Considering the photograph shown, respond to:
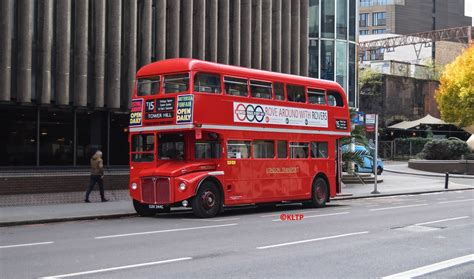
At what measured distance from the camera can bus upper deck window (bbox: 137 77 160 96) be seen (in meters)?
17.5

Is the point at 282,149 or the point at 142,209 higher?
the point at 282,149

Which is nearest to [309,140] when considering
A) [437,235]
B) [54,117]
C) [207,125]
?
[207,125]

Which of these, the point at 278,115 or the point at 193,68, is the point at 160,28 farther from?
the point at 193,68

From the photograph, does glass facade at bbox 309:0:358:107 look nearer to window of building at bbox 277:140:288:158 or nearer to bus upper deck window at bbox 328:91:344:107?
bus upper deck window at bbox 328:91:344:107

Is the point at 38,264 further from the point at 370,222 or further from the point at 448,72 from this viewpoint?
the point at 448,72

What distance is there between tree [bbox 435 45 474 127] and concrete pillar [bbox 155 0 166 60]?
3592 cm

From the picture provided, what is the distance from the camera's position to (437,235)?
514 inches

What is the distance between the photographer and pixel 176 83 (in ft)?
56.4

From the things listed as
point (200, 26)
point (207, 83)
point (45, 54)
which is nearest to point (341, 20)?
point (200, 26)

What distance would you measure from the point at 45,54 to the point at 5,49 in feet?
5.09

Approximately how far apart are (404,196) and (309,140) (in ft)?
Answer: 28.4

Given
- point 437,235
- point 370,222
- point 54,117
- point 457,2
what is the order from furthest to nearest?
1. point 457,2
2. point 54,117
3. point 370,222
4. point 437,235

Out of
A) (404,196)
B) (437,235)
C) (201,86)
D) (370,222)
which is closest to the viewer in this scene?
(437,235)

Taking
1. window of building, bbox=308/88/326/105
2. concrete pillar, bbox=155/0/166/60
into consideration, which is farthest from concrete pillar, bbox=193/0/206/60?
window of building, bbox=308/88/326/105
